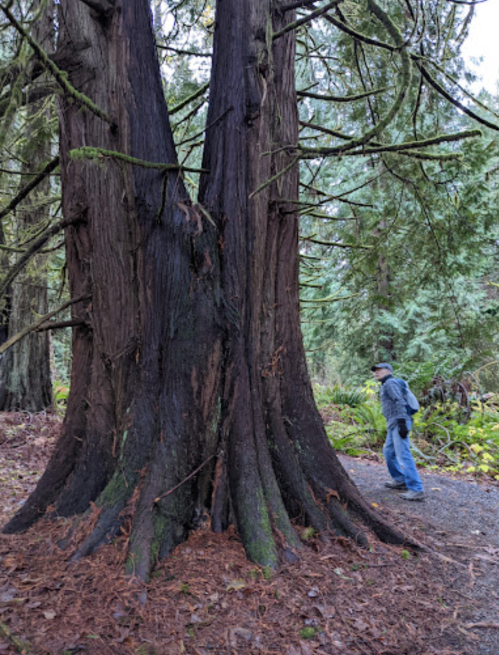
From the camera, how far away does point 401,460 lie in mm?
5387

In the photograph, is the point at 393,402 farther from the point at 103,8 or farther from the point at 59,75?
the point at 103,8

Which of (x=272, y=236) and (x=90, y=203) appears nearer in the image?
(x=90, y=203)

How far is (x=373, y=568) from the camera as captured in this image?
3264mm

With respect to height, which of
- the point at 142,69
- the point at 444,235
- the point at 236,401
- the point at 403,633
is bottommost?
the point at 403,633

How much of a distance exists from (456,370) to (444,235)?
4224 millimetres

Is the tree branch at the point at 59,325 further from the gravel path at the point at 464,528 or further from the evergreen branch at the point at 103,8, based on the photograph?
the gravel path at the point at 464,528

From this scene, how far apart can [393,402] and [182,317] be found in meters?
3.47

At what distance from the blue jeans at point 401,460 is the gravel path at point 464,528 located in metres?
0.21

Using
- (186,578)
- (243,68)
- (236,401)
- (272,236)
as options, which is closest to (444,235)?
(272,236)

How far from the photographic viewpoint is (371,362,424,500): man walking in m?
5.29

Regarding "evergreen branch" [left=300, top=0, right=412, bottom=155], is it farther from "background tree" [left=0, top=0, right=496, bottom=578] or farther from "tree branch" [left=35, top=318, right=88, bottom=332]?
"tree branch" [left=35, top=318, right=88, bottom=332]

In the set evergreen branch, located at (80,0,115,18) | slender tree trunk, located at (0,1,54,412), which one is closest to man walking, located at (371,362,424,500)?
evergreen branch, located at (80,0,115,18)

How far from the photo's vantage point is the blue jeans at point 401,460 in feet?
17.3

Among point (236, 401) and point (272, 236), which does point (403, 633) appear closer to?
point (236, 401)
